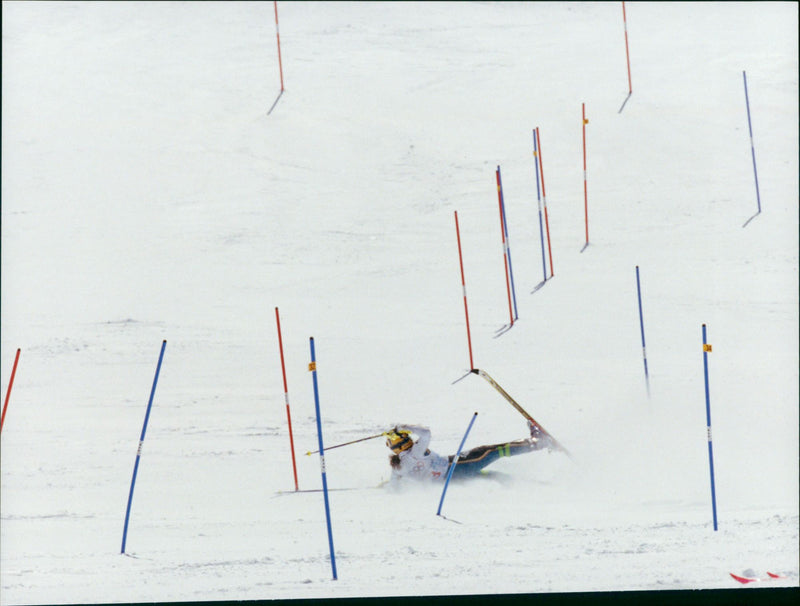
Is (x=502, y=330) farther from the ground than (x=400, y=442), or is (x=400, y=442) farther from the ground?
(x=502, y=330)

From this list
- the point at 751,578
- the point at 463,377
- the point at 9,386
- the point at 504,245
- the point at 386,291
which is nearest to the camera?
the point at 751,578

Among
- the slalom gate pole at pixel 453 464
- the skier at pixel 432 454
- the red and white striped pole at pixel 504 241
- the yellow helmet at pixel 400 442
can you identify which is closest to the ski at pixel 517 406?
the skier at pixel 432 454

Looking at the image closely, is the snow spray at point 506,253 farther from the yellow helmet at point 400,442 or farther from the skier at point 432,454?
the yellow helmet at point 400,442

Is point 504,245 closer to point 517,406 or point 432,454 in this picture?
point 517,406

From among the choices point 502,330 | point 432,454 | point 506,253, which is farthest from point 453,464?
point 506,253

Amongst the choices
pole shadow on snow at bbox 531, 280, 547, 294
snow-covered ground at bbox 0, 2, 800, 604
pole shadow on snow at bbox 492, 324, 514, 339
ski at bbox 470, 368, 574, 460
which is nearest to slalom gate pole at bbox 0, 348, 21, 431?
snow-covered ground at bbox 0, 2, 800, 604

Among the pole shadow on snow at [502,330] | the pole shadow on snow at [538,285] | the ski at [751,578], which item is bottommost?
the ski at [751,578]
